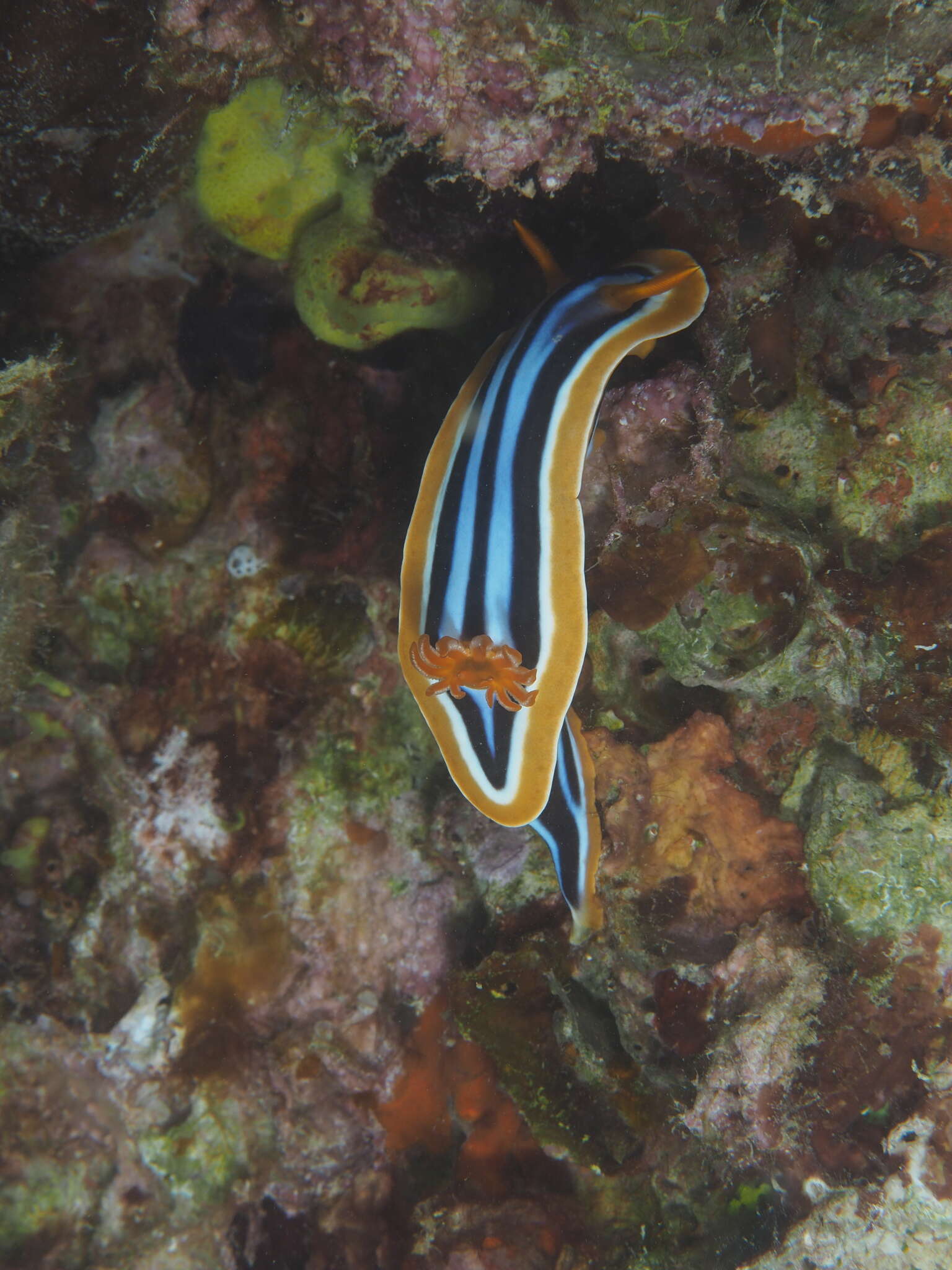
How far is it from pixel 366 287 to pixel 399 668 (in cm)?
203

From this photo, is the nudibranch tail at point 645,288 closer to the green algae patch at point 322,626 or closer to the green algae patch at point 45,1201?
the green algae patch at point 322,626

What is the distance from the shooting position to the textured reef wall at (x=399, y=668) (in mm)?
2545

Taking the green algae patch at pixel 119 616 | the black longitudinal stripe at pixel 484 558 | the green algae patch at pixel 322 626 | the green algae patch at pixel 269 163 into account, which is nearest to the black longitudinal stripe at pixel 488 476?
the black longitudinal stripe at pixel 484 558

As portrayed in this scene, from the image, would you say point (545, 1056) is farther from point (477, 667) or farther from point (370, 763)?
point (477, 667)

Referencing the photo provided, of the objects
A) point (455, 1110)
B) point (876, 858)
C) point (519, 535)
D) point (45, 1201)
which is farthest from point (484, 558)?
point (45, 1201)

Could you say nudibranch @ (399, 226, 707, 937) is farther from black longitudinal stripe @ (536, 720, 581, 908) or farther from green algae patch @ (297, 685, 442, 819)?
green algae patch @ (297, 685, 442, 819)

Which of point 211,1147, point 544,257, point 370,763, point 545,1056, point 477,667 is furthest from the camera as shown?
point 211,1147

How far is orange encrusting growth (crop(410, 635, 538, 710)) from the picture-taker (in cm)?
265

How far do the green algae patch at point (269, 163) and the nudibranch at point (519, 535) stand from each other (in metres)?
1.16

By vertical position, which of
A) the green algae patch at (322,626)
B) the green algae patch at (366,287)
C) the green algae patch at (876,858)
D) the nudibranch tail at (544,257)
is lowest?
the green algae patch at (876,858)

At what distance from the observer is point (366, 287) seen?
3.36 metres

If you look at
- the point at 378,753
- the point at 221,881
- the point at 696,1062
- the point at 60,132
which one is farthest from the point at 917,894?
the point at 60,132

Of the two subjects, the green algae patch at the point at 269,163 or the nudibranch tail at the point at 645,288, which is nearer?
the nudibranch tail at the point at 645,288

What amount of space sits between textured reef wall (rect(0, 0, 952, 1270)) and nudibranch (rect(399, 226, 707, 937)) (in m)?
0.21
